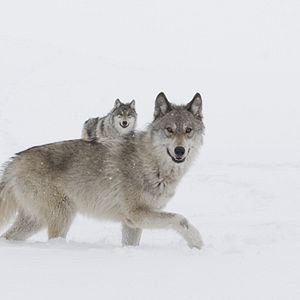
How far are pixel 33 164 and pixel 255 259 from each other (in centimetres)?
275

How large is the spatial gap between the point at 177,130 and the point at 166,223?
1009 mm

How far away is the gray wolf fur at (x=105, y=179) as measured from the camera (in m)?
6.36

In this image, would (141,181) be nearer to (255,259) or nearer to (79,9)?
(255,259)

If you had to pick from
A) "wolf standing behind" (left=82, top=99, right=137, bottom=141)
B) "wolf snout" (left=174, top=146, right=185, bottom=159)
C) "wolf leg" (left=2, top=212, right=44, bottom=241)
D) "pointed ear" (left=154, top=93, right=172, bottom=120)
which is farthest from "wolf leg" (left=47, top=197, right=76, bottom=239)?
"wolf standing behind" (left=82, top=99, right=137, bottom=141)

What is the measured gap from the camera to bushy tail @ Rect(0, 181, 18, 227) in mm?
6539

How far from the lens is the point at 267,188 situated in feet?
41.7

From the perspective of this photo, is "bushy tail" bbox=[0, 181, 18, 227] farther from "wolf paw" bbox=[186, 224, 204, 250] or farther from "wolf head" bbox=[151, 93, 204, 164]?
"wolf paw" bbox=[186, 224, 204, 250]

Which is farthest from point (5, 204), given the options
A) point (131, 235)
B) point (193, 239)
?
point (193, 239)

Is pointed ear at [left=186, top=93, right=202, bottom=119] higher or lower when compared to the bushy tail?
higher

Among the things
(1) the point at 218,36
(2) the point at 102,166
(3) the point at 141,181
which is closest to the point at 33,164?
(2) the point at 102,166

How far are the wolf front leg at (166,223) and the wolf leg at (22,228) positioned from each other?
107 centimetres

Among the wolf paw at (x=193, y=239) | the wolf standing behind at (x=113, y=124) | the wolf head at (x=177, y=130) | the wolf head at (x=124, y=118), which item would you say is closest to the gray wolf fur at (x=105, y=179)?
the wolf head at (x=177, y=130)

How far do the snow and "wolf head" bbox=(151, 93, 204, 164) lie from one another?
3.27 feet

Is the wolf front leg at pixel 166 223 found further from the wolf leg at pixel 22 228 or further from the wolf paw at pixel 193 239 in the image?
the wolf leg at pixel 22 228
